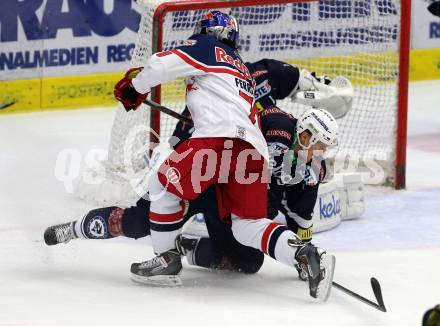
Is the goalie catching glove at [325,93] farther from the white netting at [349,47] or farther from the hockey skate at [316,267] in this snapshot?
the hockey skate at [316,267]

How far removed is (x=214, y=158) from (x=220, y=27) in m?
0.56

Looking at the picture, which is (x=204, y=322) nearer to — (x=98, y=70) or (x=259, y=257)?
(x=259, y=257)

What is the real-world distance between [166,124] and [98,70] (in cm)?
207

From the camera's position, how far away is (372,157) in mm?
7105

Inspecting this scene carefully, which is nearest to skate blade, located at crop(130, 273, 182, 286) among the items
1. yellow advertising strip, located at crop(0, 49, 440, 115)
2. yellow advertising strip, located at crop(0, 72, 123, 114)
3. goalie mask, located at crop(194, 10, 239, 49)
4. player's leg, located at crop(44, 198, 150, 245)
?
player's leg, located at crop(44, 198, 150, 245)

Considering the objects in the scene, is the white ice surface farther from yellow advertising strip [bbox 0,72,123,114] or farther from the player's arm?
yellow advertising strip [bbox 0,72,123,114]

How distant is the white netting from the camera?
22.8 ft

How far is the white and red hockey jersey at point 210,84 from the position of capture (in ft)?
15.7

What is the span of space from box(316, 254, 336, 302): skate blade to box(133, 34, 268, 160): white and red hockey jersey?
20.3 inches

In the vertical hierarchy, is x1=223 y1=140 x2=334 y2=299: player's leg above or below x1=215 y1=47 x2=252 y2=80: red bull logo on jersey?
below

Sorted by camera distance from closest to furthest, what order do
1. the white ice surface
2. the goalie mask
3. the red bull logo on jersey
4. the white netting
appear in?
the white ice surface < the red bull logo on jersey < the goalie mask < the white netting

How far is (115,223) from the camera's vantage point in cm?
505

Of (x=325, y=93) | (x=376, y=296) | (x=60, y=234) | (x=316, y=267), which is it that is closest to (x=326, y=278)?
(x=316, y=267)

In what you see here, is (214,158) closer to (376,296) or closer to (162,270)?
(162,270)
